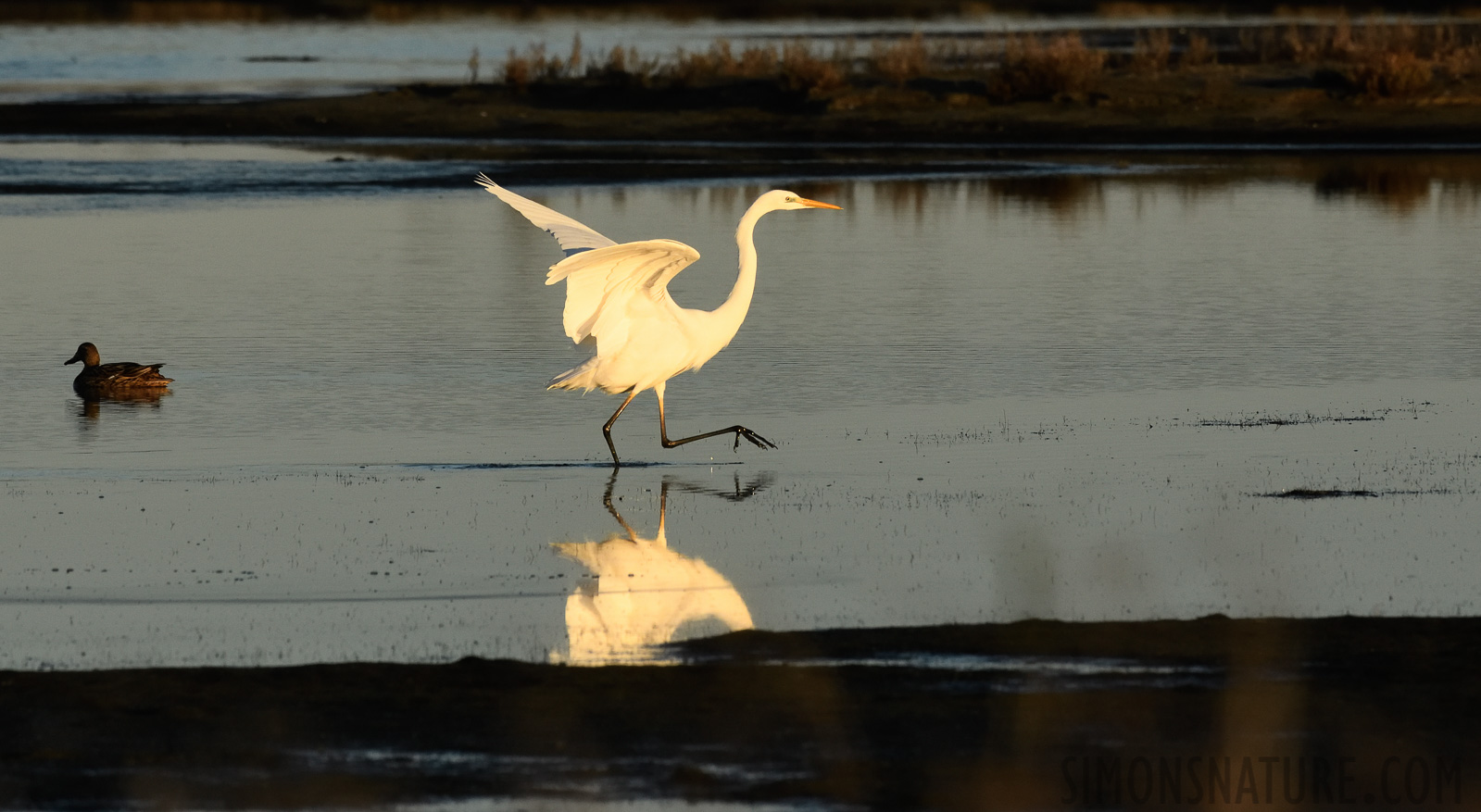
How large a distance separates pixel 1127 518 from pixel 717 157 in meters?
23.2

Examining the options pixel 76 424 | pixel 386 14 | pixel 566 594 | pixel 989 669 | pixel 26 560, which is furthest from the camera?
pixel 386 14

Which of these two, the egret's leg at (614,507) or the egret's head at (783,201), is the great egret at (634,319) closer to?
the egret's head at (783,201)

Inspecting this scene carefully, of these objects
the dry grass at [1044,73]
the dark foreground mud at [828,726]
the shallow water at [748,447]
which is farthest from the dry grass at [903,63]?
the dark foreground mud at [828,726]

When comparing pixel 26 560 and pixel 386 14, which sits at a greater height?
pixel 386 14

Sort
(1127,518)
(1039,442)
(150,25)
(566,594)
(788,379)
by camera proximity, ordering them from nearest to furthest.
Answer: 1. (566,594)
2. (1127,518)
3. (1039,442)
4. (788,379)
5. (150,25)

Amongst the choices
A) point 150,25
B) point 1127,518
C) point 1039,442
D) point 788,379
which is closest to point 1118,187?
point 788,379

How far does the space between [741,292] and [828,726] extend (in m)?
5.99

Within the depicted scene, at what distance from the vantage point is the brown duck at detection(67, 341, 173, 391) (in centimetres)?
1434

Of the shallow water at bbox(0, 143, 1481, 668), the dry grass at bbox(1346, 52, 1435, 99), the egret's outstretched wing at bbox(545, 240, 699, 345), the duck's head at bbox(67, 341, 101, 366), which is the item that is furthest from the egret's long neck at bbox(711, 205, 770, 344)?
the dry grass at bbox(1346, 52, 1435, 99)

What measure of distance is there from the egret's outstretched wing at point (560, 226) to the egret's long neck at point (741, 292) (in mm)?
835

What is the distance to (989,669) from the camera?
7641mm

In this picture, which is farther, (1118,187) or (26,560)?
(1118,187)

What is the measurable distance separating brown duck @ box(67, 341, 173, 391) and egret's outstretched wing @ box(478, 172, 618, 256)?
3.30 metres

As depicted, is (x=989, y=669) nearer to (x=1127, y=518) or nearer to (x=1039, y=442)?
(x=1127, y=518)
